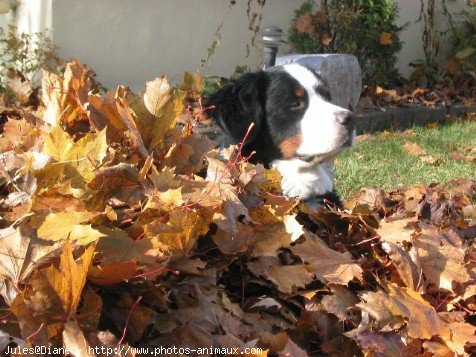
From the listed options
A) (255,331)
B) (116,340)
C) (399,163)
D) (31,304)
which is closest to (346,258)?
(255,331)

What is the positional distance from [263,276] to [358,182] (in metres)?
4.19

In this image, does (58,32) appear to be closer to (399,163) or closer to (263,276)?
(399,163)

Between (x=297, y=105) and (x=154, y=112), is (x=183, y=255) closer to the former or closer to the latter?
(x=154, y=112)

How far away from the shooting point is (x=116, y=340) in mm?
1153

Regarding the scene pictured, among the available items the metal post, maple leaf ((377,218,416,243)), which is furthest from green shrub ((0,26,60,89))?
maple leaf ((377,218,416,243))

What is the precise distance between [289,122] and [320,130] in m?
0.24

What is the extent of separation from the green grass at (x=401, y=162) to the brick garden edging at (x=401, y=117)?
35cm

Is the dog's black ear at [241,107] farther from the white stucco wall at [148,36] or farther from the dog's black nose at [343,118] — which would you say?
the white stucco wall at [148,36]

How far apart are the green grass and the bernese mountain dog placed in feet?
4.35

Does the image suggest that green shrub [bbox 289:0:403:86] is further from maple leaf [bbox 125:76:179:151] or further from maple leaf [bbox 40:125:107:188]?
maple leaf [bbox 40:125:107:188]

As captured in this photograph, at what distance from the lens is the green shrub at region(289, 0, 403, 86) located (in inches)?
350

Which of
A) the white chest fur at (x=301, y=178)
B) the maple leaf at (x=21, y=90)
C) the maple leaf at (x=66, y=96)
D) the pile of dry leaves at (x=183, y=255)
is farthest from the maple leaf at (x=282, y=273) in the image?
the white chest fur at (x=301, y=178)

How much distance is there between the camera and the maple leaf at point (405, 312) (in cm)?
142

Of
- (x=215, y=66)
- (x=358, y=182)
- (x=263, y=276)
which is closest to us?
(x=263, y=276)
